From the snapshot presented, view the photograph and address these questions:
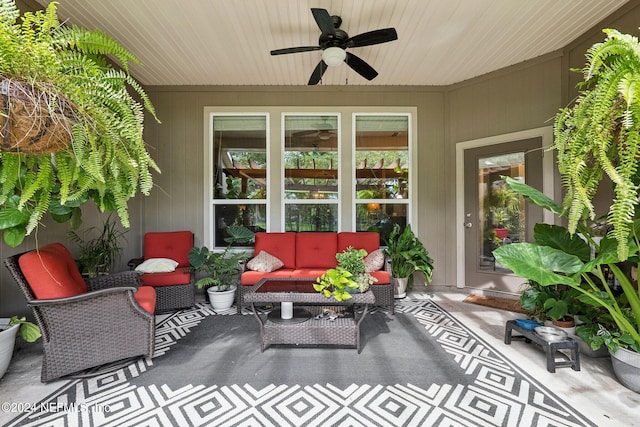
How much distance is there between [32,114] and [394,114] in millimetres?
4012

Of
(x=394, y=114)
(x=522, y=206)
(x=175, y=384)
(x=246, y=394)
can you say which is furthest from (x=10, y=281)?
(x=522, y=206)

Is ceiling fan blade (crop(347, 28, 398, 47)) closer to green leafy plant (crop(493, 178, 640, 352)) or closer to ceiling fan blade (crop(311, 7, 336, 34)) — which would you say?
ceiling fan blade (crop(311, 7, 336, 34))

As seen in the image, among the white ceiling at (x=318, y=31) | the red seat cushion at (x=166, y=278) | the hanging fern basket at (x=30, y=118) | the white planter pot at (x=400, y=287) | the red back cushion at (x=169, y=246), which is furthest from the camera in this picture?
the white planter pot at (x=400, y=287)

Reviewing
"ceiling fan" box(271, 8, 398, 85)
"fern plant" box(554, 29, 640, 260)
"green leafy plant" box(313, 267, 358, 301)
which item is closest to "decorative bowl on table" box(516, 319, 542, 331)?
"fern plant" box(554, 29, 640, 260)

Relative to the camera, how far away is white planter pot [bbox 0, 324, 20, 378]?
5.78 ft

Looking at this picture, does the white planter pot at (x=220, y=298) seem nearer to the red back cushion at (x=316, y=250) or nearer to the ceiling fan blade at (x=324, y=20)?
the red back cushion at (x=316, y=250)

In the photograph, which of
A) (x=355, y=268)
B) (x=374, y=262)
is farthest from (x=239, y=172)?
(x=355, y=268)

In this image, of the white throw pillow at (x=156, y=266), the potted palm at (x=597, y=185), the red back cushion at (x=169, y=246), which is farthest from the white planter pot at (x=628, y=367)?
the red back cushion at (x=169, y=246)

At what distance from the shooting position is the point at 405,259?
3.54 meters

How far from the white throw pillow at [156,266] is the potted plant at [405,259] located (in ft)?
9.07

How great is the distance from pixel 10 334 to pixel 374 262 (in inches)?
124

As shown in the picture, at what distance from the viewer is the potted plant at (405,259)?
3.50 m

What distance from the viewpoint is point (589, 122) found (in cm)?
146

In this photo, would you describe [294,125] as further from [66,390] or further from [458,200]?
[66,390]
